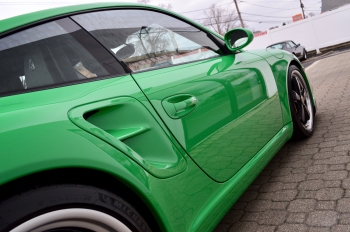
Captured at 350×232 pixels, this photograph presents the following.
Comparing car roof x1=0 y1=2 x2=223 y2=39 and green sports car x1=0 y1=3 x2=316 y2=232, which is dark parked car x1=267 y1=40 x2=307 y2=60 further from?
car roof x1=0 y1=2 x2=223 y2=39

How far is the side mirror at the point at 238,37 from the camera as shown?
8.41 ft

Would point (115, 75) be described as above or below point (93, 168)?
above

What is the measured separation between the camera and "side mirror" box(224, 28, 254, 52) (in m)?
2.56

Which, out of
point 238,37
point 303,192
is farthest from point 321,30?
point 303,192

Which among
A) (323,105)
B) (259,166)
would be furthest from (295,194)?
(323,105)

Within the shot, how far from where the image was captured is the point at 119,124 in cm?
135

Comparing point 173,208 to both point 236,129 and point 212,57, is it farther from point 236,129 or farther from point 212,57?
point 212,57

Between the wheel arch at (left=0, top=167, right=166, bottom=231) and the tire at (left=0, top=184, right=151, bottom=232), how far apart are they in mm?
23

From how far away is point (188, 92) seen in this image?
1702 mm

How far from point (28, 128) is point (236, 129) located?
1.31 metres

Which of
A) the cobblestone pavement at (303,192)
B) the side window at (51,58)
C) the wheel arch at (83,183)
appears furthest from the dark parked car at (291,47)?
the wheel arch at (83,183)

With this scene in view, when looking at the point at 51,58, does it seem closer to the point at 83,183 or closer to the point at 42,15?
the point at 42,15

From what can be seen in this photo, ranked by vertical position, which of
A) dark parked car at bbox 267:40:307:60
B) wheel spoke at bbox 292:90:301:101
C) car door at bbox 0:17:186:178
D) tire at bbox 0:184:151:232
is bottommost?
dark parked car at bbox 267:40:307:60

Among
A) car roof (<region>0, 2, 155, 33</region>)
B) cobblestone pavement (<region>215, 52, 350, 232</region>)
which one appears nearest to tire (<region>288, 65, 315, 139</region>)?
cobblestone pavement (<region>215, 52, 350, 232</region>)
